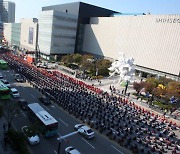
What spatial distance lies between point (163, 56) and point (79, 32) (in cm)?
4729

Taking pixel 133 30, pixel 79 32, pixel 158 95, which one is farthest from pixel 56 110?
pixel 79 32

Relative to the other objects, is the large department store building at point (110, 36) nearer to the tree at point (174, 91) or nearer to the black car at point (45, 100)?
the tree at point (174, 91)

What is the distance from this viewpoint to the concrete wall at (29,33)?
4090 inches

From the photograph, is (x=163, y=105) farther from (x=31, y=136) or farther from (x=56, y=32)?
(x=56, y=32)

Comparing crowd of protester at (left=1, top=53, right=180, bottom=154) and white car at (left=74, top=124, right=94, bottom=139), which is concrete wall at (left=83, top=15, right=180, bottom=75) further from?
white car at (left=74, top=124, right=94, bottom=139)

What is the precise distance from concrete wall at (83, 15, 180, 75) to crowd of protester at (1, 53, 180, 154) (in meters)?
29.4

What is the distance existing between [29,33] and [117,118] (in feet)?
287

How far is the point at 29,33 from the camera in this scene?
110 meters

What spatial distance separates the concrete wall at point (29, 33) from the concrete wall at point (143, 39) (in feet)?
91.8

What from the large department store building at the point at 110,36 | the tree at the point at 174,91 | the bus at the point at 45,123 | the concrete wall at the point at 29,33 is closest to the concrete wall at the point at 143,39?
the large department store building at the point at 110,36

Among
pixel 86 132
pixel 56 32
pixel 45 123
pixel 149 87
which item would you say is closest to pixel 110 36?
pixel 56 32

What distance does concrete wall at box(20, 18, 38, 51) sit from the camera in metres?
104

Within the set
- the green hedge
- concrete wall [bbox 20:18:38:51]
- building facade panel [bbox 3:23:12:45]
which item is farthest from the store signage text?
building facade panel [bbox 3:23:12:45]

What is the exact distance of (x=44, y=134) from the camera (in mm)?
26547
